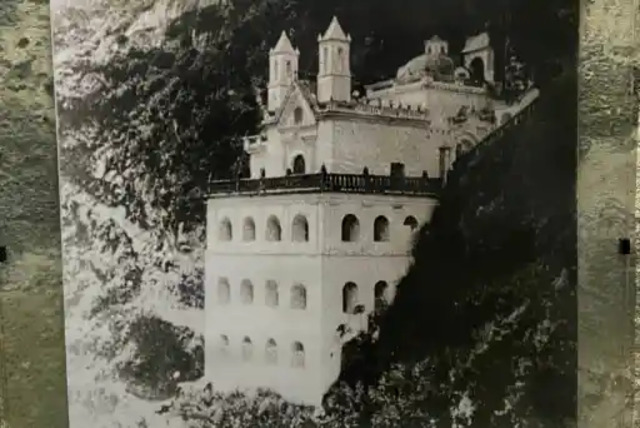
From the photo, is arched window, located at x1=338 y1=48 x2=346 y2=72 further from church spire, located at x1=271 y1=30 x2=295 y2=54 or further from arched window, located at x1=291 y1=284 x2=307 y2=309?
arched window, located at x1=291 y1=284 x2=307 y2=309

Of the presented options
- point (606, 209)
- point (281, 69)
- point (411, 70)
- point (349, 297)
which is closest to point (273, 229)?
point (349, 297)

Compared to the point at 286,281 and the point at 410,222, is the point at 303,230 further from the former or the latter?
the point at 410,222

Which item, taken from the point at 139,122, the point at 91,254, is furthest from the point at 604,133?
the point at 91,254

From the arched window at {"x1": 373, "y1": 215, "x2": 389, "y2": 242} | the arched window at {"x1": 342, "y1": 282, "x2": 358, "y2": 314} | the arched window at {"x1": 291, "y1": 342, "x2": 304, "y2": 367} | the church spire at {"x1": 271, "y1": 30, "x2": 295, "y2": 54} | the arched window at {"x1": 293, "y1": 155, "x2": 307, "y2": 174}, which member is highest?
the church spire at {"x1": 271, "y1": 30, "x2": 295, "y2": 54}

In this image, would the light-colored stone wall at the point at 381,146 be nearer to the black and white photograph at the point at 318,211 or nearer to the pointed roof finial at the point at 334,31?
the black and white photograph at the point at 318,211

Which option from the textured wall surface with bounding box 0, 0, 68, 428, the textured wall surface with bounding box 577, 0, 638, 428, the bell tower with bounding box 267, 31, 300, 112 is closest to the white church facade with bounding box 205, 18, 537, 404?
the bell tower with bounding box 267, 31, 300, 112

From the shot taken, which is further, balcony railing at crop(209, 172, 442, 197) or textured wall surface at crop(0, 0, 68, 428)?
balcony railing at crop(209, 172, 442, 197)
